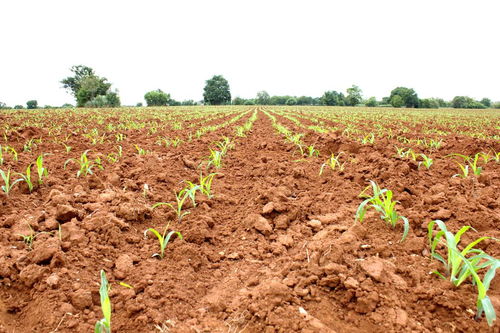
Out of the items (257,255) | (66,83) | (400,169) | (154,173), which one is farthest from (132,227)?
(66,83)

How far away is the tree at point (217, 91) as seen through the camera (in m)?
77.2

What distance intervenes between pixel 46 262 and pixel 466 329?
212 cm

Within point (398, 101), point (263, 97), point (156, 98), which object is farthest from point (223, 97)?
point (398, 101)

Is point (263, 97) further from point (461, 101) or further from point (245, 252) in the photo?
point (245, 252)

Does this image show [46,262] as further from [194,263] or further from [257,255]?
[257,255]

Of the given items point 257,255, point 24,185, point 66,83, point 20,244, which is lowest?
point 257,255

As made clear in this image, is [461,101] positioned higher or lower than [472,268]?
higher

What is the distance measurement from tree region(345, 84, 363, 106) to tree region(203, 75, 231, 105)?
110 feet

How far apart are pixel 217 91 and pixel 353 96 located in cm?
3797

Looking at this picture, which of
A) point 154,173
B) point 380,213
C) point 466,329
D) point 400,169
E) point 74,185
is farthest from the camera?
point 154,173

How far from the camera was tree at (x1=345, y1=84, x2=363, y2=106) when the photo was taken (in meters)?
77.0

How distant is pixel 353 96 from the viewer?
77.8 metres

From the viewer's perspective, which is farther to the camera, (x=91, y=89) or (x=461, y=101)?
(x=461, y=101)

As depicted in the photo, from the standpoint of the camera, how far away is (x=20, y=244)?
178cm
